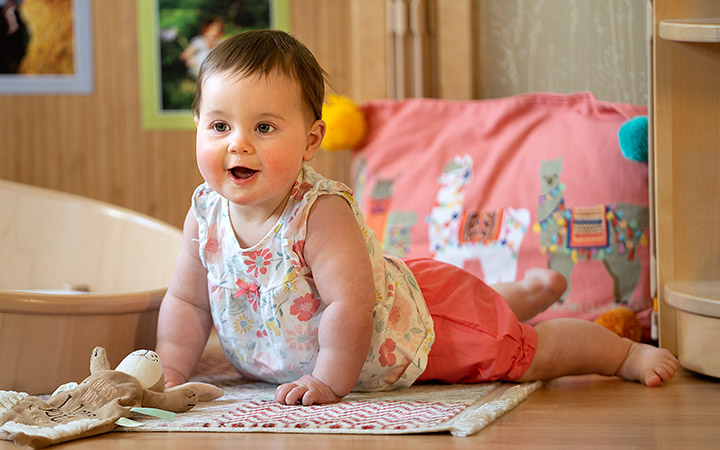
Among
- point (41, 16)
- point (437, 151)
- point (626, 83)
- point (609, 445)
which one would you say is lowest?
point (609, 445)

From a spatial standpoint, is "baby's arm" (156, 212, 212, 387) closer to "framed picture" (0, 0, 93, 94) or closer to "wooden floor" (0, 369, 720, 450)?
"wooden floor" (0, 369, 720, 450)

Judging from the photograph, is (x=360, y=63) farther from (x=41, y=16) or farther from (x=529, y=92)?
(x=41, y=16)

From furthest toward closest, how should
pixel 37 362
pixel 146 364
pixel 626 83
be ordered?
pixel 626 83
pixel 37 362
pixel 146 364

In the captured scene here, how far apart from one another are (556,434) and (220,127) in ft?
1.83

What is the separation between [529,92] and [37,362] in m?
1.16

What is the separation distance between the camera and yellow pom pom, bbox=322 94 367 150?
73.1 inches

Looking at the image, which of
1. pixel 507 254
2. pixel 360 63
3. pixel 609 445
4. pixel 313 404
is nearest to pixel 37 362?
pixel 313 404

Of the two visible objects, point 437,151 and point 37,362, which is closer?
point 37,362

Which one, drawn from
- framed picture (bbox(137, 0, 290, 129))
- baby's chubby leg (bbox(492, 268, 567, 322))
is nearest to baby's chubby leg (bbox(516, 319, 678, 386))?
baby's chubby leg (bbox(492, 268, 567, 322))

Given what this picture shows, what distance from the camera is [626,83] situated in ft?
6.02

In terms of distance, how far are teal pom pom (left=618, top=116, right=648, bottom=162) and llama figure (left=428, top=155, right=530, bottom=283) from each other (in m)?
0.22

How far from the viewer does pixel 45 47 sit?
84.7 inches

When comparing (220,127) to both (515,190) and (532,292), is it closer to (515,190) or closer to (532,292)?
(532,292)

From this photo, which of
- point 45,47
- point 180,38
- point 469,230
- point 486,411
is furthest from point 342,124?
point 486,411
